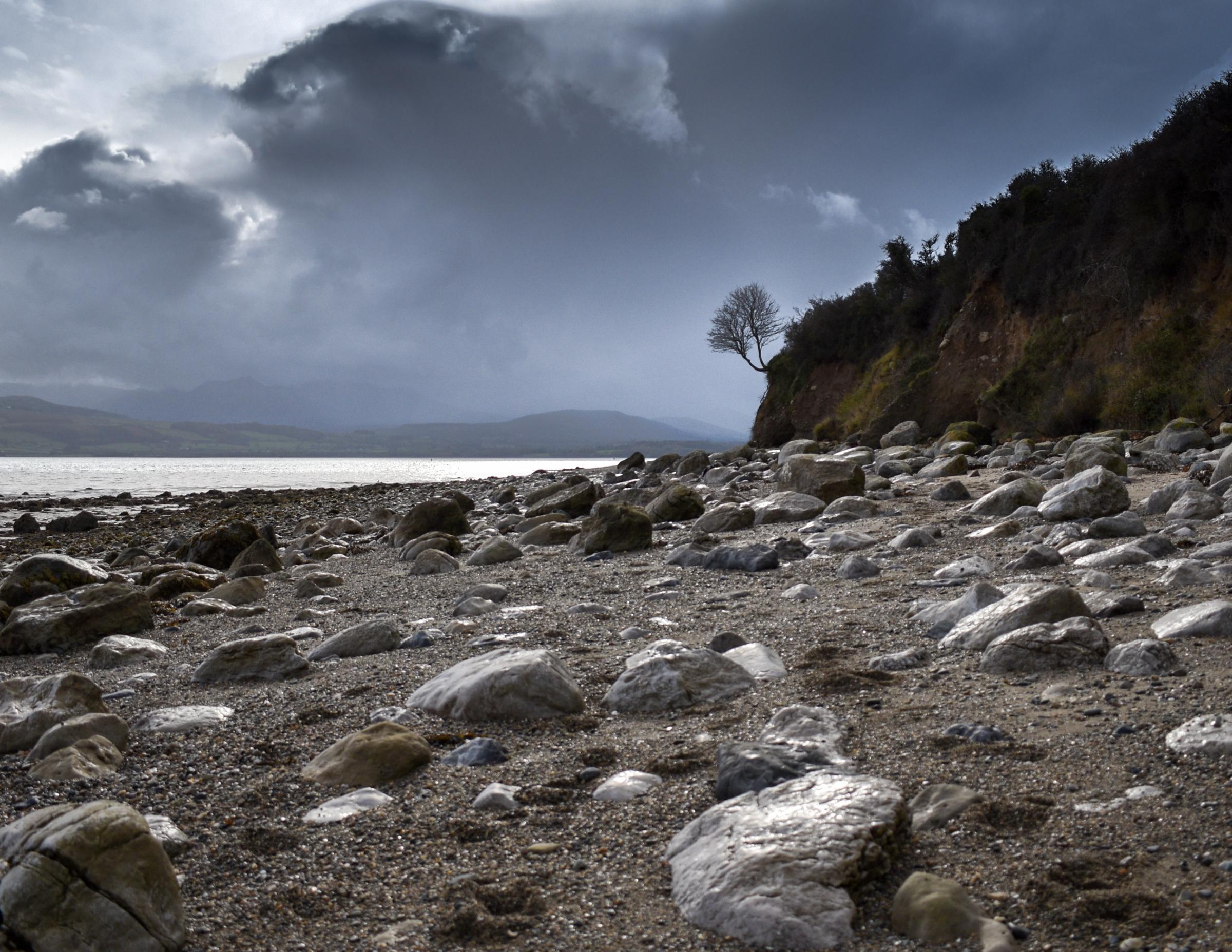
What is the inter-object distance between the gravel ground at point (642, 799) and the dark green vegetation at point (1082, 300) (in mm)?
13110

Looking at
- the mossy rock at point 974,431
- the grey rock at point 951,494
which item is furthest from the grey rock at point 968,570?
the mossy rock at point 974,431

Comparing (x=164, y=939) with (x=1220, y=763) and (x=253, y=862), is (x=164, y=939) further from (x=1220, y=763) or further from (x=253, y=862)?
(x=1220, y=763)

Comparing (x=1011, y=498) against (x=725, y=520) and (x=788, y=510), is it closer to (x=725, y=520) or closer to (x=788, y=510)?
(x=788, y=510)

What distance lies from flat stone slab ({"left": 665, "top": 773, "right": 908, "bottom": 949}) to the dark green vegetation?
1464cm

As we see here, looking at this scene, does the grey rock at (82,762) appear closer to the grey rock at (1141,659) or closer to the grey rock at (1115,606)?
the grey rock at (1141,659)

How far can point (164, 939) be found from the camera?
2.04 m

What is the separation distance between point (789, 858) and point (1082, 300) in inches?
774

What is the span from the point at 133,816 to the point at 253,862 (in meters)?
0.43

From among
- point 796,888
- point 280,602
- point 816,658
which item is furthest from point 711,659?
point 280,602

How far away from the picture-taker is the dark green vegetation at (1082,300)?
14.9 m

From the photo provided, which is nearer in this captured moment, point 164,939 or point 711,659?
point 164,939

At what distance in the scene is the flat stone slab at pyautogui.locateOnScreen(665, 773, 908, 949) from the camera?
193 centimetres

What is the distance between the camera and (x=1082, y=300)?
1830cm

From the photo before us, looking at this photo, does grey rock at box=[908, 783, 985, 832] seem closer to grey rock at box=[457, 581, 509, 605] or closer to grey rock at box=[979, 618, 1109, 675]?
grey rock at box=[979, 618, 1109, 675]
